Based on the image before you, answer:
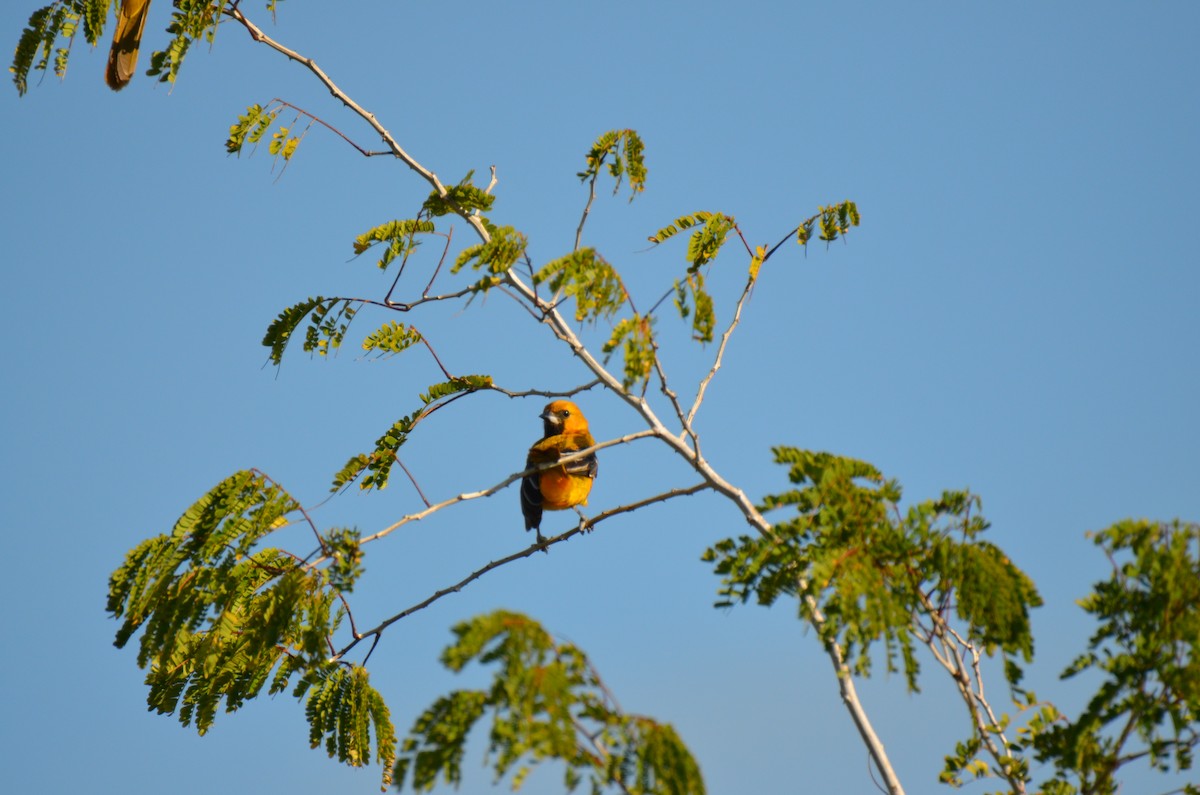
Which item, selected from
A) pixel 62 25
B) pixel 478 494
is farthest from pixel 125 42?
pixel 478 494

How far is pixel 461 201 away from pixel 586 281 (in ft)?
3.17

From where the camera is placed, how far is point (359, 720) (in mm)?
5156

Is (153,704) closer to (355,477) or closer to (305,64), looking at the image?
(355,477)

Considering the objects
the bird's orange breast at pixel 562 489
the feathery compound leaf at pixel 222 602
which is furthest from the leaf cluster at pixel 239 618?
the bird's orange breast at pixel 562 489

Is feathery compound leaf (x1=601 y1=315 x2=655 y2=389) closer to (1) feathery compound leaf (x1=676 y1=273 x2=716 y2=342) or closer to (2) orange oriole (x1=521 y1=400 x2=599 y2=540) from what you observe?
(1) feathery compound leaf (x1=676 y1=273 x2=716 y2=342)

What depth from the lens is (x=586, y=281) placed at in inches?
177

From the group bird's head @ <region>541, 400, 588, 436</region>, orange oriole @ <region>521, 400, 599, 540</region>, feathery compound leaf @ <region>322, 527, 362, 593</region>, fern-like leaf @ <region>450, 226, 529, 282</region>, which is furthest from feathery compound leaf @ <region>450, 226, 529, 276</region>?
bird's head @ <region>541, 400, 588, 436</region>

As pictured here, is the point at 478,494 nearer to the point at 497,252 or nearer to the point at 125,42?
the point at 497,252

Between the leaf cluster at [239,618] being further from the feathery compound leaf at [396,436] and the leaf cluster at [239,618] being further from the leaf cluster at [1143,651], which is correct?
the leaf cluster at [1143,651]

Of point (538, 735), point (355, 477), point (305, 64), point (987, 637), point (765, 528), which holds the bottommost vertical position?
point (538, 735)

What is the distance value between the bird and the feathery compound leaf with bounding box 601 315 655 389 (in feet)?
10.6

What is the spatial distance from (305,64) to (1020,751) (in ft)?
13.6

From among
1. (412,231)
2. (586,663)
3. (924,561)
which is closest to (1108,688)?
(924,561)

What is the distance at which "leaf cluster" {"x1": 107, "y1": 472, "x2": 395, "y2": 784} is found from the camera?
4551 millimetres
